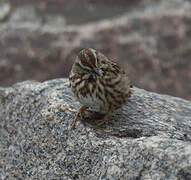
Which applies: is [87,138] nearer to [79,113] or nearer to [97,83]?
[79,113]

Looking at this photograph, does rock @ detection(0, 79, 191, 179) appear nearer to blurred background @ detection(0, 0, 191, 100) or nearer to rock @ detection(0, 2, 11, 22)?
blurred background @ detection(0, 0, 191, 100)

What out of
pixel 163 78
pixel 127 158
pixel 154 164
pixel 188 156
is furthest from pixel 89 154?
pixel 163 78

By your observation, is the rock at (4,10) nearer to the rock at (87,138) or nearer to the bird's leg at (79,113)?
the rock at (87,138)

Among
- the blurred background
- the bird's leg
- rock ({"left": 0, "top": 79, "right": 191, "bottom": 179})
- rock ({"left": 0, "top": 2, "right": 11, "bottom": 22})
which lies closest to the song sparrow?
the bird's leg

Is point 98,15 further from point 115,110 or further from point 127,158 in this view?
point 127,158

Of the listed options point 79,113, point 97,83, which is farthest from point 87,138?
point 97,83
